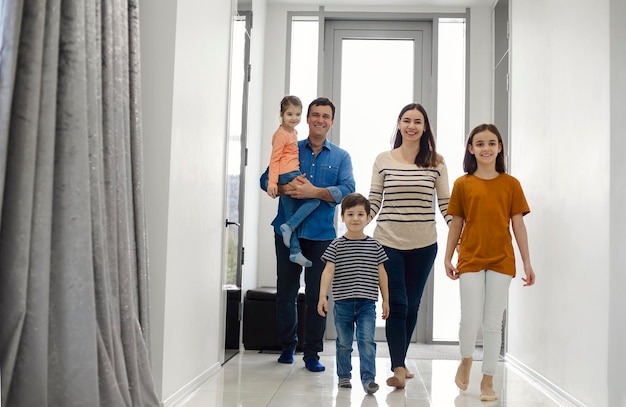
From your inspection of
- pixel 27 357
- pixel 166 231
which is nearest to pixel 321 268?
pixel 166 231

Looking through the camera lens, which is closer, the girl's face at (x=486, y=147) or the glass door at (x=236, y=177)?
the girl's face at (x=486, y=147)

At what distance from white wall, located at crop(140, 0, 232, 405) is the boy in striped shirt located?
2.10 feet

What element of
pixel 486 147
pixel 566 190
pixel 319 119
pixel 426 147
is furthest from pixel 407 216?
pixel 319 119

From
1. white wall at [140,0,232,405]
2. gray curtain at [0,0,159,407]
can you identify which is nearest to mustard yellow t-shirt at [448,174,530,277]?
white wall at [140,0,232,405]

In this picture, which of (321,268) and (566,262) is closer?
(566,262)

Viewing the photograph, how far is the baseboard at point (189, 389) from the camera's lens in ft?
9.55

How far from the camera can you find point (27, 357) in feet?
5.31

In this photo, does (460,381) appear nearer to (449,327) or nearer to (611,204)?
(611,204)

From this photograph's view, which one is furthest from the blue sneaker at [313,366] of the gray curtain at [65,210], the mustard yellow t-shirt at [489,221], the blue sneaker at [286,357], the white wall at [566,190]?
the gray curtain at [65,210]

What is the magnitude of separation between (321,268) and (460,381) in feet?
3.29

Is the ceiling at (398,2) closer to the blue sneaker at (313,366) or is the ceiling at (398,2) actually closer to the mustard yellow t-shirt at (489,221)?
the mustard yellow t-shirt at (489,221)

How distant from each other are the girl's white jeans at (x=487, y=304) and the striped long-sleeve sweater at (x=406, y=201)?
1.04ft

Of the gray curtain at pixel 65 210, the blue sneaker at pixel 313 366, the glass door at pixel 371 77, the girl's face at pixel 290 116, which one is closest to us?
the gray curtain at pixel 65 210

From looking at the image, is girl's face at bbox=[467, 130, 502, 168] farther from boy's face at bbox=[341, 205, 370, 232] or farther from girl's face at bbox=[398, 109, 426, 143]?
boy's face at bbox=[341, 205, 370, 232]
